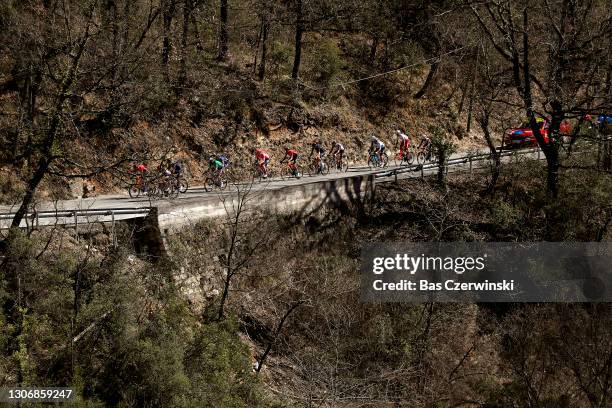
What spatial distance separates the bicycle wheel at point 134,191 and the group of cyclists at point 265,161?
1.22 ft

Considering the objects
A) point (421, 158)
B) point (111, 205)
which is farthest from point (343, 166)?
point (111, 205)

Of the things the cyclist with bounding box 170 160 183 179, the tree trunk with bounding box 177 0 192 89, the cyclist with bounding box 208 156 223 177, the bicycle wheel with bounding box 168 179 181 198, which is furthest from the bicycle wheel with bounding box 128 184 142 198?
the tree trunk with bounding box 177 0 192 89

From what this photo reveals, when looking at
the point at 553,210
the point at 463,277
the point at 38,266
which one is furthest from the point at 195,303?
the point at 553,210

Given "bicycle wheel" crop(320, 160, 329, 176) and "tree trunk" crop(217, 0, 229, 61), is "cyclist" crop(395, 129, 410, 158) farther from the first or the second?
"tree trunk" crop(217, 0, 229, 61)

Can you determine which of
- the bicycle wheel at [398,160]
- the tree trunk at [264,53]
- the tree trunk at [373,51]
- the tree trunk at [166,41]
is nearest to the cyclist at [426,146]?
the bicycle wheel at [398,160]

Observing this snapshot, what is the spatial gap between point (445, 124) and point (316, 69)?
28.6ft

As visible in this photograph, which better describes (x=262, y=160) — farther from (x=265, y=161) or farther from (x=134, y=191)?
(x=134, y=191)

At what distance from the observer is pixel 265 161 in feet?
85.9

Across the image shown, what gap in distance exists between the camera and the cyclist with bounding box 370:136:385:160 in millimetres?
30031

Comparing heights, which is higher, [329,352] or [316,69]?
[316,69]

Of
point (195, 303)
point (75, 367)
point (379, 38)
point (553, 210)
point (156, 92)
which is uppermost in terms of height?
point (379, 38)

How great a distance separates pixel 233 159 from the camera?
2825cm

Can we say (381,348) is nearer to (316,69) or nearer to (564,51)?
(564,51)

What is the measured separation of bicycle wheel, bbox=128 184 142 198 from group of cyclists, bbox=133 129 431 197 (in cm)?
37
